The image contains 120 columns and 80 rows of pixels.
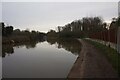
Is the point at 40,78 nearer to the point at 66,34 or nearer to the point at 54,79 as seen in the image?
the point at 54,79

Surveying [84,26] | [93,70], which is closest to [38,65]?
[93,70]

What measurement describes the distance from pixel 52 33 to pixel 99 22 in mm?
44580

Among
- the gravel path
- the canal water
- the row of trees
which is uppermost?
the row of trees

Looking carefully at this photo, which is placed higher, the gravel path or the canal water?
the gravel path

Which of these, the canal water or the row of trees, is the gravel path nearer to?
the canal water

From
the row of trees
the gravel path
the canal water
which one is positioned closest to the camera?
the gravel path

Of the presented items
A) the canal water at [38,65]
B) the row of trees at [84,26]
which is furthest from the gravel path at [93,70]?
the row of trees at [84,26]

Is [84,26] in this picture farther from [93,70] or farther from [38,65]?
[93,70]

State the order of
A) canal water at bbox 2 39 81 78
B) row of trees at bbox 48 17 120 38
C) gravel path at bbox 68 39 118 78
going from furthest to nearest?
row of trees at bbox 48 17 120 38, canal water at bbox 2 39 81 78, gravel path at bbox 68 39 118 78

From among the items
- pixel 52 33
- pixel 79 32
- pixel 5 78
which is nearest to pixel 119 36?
pixel 5 78

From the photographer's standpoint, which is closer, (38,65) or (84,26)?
(38,65)

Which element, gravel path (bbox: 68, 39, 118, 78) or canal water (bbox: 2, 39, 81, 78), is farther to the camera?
canal water (bbox: 2, 39, 81, 78)

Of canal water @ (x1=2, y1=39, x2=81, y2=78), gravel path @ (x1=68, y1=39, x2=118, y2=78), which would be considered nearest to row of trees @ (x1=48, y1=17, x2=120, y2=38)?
canal water @ (x1=2, y1=39, x2=81, y2=78)

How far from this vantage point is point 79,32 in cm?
10069
